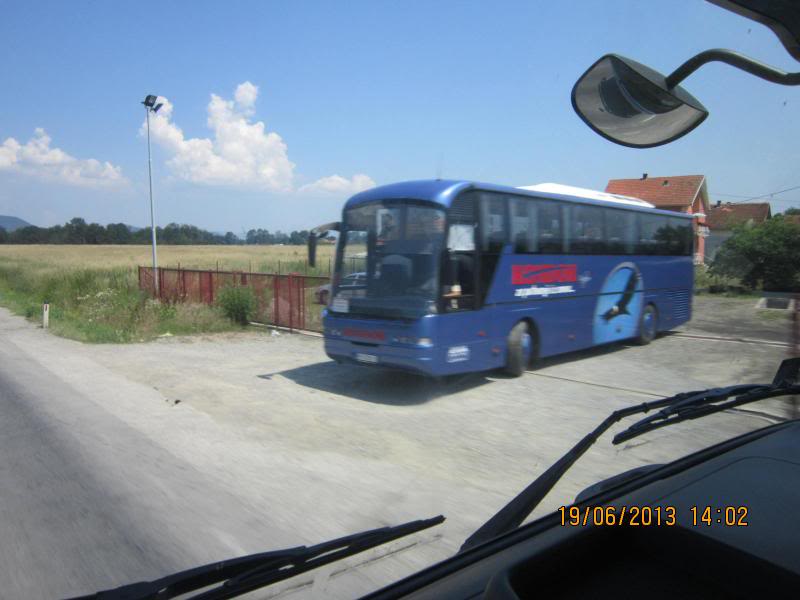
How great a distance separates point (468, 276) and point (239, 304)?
9.50m

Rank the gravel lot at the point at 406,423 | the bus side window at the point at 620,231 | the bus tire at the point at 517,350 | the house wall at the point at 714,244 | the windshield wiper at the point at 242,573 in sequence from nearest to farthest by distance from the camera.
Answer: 1. the windshield wiper at the point at 242,573
2. the gravel lot at the point at 406,423
3. the bus tire at the point at 517,350
4. the bus side window at the point at 620,231
5. the house wall at the point at 714,244

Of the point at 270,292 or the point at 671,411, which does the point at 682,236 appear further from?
the point at 671,411

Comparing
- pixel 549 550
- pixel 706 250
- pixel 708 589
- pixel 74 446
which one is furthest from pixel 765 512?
pixel 706 250

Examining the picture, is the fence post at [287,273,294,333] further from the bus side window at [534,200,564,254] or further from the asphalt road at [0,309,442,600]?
the asphalt road at [0,309,442,600]

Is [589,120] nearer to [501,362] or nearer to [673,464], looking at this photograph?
[673,464]

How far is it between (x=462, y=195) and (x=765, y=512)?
753 cm

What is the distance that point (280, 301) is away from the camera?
649 inches

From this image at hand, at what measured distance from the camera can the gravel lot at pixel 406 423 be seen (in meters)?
4.11

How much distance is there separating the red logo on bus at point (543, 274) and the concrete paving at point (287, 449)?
1624 millimetres

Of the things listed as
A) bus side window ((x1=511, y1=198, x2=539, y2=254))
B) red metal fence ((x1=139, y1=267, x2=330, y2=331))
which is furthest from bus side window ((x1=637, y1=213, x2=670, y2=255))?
red metal fence ((x1=139, y1=267, x2=330, y2=331))

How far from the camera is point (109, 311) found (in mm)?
17391

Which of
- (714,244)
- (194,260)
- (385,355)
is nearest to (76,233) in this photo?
(194,260)

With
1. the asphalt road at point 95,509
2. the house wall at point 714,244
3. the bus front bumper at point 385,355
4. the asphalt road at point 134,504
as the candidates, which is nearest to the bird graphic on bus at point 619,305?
the bus front bumper at point 385,355

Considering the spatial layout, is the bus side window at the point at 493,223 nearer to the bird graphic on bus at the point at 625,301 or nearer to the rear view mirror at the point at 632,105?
the bird graphic on bus at the point at 625,301
